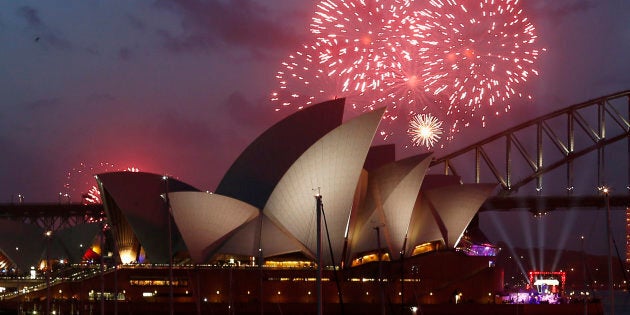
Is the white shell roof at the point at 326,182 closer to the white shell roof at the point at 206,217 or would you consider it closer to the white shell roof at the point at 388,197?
the white shell roof at the point at 388,197

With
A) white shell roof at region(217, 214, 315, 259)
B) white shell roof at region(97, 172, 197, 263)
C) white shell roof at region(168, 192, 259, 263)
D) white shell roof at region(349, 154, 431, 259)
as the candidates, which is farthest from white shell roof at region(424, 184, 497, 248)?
white shell roof at region(97, 172, 197, 263)

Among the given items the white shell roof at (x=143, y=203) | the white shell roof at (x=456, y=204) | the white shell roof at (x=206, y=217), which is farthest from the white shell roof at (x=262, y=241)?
the white shell roof at (x=456, y=204)

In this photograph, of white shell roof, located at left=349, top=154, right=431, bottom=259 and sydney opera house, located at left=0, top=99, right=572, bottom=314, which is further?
white shell roof, located at left=349, top=154, right=431, bottom=259

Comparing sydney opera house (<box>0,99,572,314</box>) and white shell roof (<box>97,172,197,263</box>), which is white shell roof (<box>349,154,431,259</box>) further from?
Result: white shell roof (<box>97,172,197,263</box>)

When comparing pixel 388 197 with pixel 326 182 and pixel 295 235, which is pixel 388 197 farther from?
pixel 295 235

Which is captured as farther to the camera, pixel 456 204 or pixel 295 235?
pixel 456 204

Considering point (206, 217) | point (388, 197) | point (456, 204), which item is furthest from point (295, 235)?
point (456, 204)
